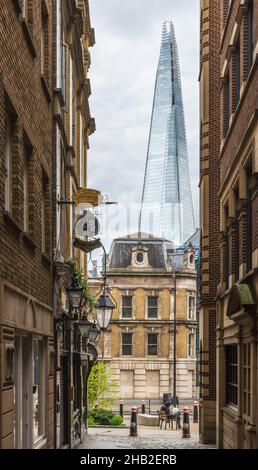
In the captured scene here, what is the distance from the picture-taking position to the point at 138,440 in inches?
1171

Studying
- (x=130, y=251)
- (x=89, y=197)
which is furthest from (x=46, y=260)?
(x=130, y=251)

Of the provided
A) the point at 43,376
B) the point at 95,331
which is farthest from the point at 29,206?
the point at 95,331

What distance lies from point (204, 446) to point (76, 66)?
40.1 ft

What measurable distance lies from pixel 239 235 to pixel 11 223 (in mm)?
7912

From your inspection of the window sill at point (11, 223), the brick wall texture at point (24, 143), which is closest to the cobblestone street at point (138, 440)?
the brick wall texture at point (24, 143)

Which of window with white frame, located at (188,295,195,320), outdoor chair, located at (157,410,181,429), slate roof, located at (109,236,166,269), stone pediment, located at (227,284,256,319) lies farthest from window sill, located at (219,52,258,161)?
window with white frame, located at (188,295,195,320)

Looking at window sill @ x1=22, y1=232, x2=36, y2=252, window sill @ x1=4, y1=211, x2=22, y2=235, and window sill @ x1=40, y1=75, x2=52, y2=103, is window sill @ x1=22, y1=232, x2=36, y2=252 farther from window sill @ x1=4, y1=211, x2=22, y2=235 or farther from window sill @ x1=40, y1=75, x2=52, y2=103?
window sill @ x1=40, y1=75, x2=52, y2=103

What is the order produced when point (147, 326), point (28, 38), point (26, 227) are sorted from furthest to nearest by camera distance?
1. point (147, 326)
2. point (26, 227)
3. point (28, 38)

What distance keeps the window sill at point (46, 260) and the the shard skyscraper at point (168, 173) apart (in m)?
132

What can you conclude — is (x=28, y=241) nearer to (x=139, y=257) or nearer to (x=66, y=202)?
(x=66, y=202)

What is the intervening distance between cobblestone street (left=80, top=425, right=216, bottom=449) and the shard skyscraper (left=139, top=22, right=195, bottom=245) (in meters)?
113

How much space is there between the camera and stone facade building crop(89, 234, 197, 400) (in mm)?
70750

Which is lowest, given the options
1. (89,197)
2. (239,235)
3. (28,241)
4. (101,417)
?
(101,417)

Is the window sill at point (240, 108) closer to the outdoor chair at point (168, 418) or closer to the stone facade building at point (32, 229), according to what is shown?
the stone facade building at point (32, 229)
